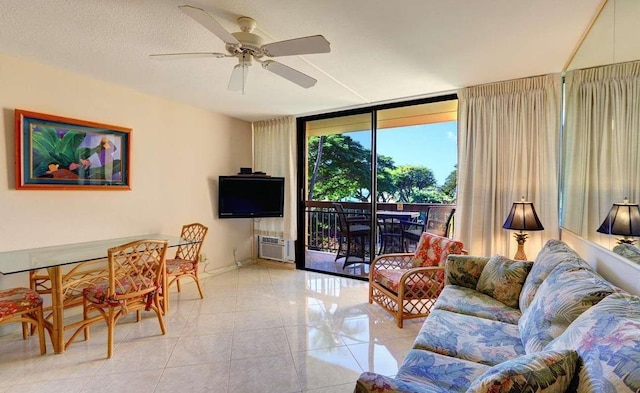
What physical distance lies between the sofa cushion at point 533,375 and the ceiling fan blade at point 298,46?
1734 millimetres

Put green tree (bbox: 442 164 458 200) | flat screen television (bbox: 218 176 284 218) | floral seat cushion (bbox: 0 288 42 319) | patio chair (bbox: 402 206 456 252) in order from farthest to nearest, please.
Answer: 1. flat screen television (bbox: 218 176 284 218)
2. green tree (bbox: 442 164 458 200)
3. patio chair (bbox: 402 206 456 252)
4. floral seat cushion (bbox: 0 288 42 319)

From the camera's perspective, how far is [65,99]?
2.76 metres

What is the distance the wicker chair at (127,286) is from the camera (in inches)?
88.6

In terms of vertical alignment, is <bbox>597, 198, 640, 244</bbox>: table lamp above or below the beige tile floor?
above

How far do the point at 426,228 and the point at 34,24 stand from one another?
4287 millimetres

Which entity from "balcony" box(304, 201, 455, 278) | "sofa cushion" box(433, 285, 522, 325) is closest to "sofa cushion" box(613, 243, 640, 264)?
"sofa cushion" box(433, 285, 522, 325)

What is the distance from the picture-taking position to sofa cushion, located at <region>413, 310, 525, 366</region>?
1.48 metres

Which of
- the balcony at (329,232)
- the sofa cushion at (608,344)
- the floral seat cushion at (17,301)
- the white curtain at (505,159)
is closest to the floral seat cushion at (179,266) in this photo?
the floral seat cushion at (17,301)

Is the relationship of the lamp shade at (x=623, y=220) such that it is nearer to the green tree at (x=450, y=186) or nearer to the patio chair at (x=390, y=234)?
the green tree at (x=450, y=186)

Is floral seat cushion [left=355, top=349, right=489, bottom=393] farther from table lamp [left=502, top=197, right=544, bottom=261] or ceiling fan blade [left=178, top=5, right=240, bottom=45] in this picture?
ceiling fan blade [left=178, top=5, right=240, bottom=45]

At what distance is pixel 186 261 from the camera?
3.33 metres

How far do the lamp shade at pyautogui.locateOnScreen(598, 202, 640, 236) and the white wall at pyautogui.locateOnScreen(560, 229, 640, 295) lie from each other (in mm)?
134

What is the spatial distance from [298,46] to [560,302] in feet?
6.36

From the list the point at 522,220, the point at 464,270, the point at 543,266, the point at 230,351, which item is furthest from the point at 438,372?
the point at 522,220
